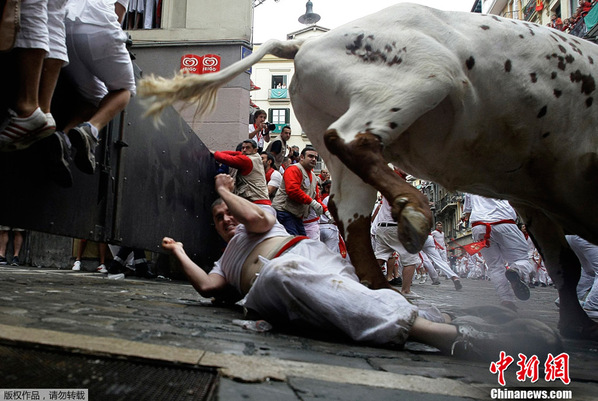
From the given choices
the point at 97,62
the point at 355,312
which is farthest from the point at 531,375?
the point at 97,62

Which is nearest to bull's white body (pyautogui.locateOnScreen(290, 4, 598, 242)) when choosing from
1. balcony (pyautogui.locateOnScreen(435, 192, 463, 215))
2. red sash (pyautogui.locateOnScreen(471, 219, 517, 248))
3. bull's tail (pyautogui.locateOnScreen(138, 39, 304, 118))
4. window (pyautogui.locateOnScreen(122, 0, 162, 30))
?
bull's tail (pyautogui.locateOnScreen(138, 39, 304, 118))

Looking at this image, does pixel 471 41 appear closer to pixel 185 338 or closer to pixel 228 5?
pixel 185 338

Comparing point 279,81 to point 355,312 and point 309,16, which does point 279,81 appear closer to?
point 309,16

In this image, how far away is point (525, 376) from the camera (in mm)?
1611

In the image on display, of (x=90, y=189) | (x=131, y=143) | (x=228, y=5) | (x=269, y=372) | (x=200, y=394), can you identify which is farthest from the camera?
(x=228, y=5)

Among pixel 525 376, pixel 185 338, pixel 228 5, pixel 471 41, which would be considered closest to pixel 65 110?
pixel 185 338

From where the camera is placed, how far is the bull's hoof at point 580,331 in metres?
3.18

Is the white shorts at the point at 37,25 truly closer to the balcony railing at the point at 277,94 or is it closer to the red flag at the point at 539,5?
the red flag at the point at 539,5

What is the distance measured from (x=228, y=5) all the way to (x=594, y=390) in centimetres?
1012

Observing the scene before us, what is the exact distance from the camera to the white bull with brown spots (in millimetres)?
2461

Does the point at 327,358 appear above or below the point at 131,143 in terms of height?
below

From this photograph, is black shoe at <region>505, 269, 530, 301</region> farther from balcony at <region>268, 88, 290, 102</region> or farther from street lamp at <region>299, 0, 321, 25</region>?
street lamp at <region>299, 0, 321, 25</region>

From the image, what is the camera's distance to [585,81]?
Result: 2.82 m

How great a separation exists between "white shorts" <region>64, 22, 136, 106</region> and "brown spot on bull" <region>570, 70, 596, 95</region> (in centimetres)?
321
